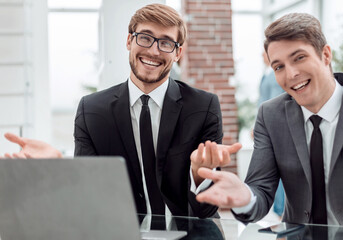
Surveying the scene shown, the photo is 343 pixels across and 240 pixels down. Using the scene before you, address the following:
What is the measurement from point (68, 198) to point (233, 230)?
0.64 m

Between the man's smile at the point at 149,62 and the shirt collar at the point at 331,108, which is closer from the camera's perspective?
the shirt collar at the point at 331,108

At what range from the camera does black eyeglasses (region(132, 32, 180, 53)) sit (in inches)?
67.3

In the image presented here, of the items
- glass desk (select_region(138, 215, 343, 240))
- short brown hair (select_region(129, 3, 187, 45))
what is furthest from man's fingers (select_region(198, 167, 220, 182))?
short brown hair (select_region(129, 3, 187, 45))

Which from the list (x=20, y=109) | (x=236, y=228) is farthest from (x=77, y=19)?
(x=236, y=228)

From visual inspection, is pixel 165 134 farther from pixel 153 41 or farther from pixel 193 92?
pixel 153 41

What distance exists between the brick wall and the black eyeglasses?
2762 millimetres

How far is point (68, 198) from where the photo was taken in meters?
0.77

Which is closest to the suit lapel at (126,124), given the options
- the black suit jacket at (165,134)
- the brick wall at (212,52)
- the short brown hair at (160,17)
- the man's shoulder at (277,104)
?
the black suit jacket at (165,134)

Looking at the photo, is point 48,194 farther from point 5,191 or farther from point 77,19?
point 77,19

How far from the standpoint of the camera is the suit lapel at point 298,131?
1539 millimetres

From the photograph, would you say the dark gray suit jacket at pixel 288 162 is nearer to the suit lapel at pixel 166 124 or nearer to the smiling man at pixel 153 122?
the smiling man at pixel 153 122

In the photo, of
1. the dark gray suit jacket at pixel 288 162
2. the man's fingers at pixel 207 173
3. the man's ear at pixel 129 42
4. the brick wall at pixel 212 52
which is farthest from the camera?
the brick wall at pixel 212 52

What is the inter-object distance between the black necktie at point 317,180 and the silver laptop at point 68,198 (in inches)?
38.7

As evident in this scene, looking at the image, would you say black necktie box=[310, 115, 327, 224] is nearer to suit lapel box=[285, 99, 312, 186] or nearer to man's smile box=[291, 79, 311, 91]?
suit lapel box=[285, 99, 312, 186]
